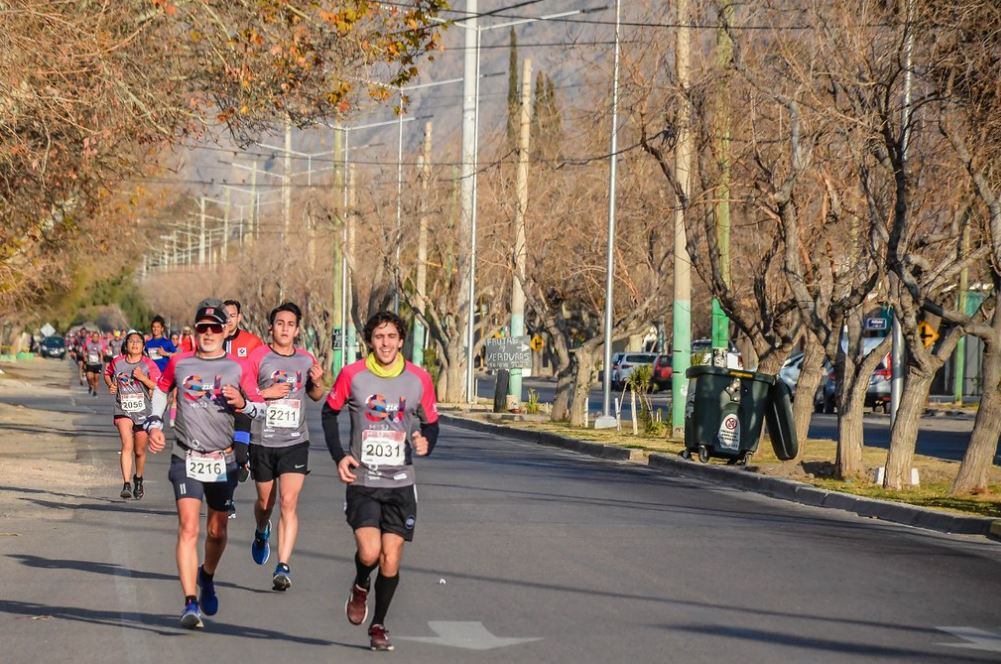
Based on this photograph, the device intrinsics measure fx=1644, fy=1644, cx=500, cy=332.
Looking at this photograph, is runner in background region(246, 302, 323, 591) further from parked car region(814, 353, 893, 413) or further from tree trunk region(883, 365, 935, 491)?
parked car region(814, 353, 893, 413)

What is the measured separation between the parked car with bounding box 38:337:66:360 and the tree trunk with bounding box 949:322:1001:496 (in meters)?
105

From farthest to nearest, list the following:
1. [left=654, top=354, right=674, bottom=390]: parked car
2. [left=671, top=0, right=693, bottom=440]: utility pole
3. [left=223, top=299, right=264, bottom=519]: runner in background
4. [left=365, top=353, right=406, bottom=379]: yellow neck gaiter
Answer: [left=654, top=354, right=674, bottom=390]: parked car, [left=671, top=0, right=693, bottom=440]: utility pole, [left=223, top=299, right=264, bottom=519]: runner in background, [left=365, top=353, right=406, bottom=379]: yellow neck gaiter

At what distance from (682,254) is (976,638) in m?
21.7

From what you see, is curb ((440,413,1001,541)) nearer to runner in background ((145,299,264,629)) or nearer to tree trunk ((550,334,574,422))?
tree trunk ((550,334,574,422))

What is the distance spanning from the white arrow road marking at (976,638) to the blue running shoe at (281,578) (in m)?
4.19

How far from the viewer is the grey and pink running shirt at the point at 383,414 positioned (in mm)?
8859

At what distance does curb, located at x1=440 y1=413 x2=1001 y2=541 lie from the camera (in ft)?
53.5

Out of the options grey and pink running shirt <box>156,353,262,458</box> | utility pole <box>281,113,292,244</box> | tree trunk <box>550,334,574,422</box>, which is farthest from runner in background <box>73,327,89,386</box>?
grey and pink running shirt <box>156,353,262,458</box>

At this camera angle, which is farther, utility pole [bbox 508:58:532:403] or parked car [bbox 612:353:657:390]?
parked car [bbox 612:353:657:390]

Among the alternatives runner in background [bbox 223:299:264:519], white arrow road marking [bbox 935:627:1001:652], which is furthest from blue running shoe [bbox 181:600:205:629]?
white arrow road marking [bbox 935:627:1001:652]

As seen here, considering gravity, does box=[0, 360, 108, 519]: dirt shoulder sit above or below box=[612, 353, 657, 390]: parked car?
below

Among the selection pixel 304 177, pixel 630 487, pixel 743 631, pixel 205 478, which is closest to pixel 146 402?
pixel 630 487

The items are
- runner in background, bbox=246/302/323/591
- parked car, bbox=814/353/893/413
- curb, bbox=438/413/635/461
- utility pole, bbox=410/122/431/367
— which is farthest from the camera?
utility pole, bbox=410/122/431/367

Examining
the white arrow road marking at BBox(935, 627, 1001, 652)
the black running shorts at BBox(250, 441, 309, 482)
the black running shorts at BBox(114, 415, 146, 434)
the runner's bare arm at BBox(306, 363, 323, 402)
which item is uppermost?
the runner's bare arm at BBox(306, 363, 323, 402)
